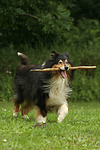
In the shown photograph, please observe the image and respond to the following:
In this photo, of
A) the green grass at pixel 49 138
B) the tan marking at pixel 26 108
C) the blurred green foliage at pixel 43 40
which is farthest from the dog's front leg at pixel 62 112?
the blurred green foliage at pixel 43 40

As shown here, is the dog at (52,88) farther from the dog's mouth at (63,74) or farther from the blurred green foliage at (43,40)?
the blurred green foliage at (43,40)

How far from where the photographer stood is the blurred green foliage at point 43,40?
12.5 m

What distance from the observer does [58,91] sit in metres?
6.94

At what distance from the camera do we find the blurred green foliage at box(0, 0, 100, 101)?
41.2 ft

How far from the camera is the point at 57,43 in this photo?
16141mm

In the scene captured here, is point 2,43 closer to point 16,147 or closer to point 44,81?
point 44,81

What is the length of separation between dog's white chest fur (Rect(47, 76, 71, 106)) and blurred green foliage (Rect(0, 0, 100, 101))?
5.36 metres

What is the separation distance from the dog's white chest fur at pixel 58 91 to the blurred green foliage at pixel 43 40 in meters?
5.36

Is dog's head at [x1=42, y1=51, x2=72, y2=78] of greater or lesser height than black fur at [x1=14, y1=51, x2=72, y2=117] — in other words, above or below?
above

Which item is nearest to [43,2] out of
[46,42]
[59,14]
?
[59,14]

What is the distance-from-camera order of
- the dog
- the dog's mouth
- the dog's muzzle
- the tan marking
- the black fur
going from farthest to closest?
1. the tan marking
2. the black fur
3. the dog
4. the dog's mouth
5. the dog's muzzle

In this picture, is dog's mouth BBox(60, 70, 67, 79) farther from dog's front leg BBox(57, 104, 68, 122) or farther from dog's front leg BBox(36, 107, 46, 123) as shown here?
dog's front leg BBox(36, 107, 46, 123)

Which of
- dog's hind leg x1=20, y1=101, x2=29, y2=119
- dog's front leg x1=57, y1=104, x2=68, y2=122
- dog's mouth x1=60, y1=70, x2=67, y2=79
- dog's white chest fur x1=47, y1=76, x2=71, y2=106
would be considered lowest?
dog's hind leg x1=20, y1=101, x2=29, y2=119

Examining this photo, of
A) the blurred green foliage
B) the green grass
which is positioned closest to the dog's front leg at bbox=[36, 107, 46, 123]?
the green grass
